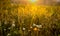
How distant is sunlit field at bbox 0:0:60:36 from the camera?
5.66ft

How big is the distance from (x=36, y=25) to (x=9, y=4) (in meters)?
0.72

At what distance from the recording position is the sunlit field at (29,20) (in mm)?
1725

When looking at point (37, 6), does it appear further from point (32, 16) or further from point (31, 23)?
point (31, 23)

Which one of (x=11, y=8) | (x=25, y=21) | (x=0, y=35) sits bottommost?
(x=0, y=35)

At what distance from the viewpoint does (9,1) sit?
7.95 feet

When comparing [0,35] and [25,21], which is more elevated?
[25,21]

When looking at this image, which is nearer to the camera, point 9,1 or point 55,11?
point 55,11

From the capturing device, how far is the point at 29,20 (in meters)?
1.93

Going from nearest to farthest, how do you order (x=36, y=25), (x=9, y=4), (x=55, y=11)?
(x=36, y=25)
(x=55, y=11)
(x=9, y=4)

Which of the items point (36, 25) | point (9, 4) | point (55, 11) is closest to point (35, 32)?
point (36, 25)

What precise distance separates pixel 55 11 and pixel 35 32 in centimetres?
60

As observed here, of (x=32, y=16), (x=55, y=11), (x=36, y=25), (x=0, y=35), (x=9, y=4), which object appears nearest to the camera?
(x=0, y=35)

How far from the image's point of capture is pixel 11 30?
1.72m

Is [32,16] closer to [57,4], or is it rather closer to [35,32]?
[35,32]
